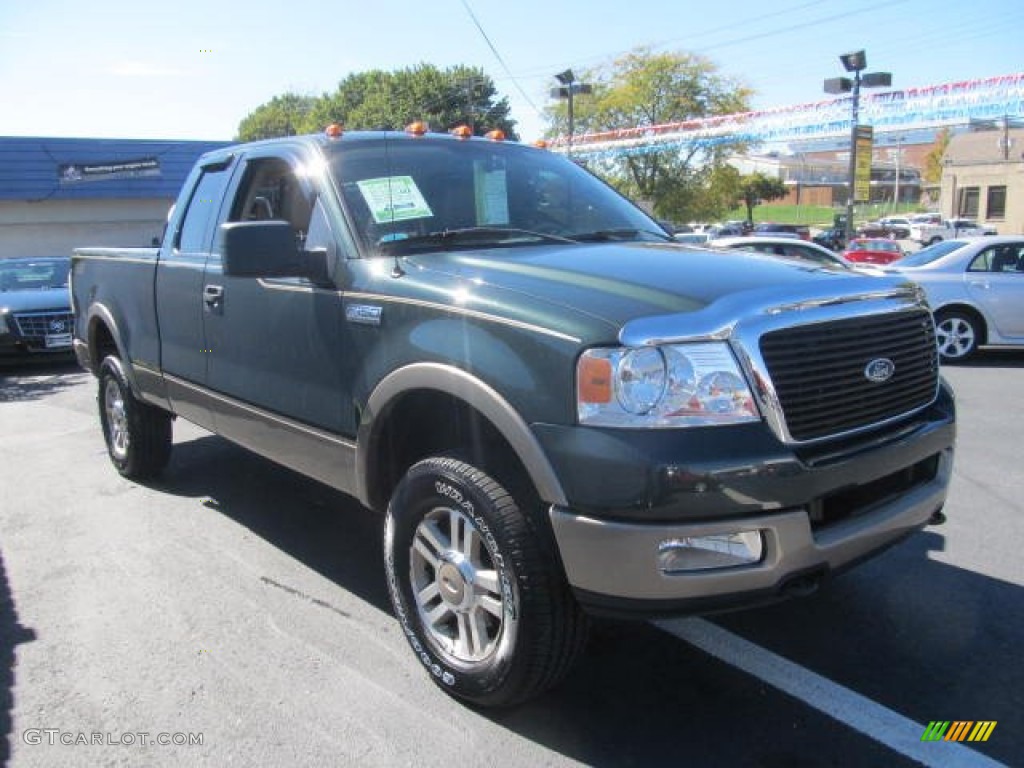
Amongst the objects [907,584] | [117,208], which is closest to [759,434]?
[907,584]

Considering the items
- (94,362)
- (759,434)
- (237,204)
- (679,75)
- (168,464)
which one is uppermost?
(679,75)

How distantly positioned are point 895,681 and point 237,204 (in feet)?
12.2

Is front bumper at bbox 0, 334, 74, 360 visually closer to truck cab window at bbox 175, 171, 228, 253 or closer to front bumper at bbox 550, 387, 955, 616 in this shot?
truck cab window at bbox 175, 171, 228, 253

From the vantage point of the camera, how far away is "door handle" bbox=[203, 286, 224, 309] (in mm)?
4328

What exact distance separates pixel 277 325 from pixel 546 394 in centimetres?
173

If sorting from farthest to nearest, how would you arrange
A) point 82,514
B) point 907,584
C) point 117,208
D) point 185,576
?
1. point 117,208
2. point 82,514
3. point 185,576
4. point 907,584

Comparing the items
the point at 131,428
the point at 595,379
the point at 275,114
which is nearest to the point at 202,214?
the point at 131,428

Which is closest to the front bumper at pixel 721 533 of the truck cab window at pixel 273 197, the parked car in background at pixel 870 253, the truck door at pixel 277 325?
the truck door at pixel 277 325

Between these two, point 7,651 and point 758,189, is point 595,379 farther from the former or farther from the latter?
point 758,189

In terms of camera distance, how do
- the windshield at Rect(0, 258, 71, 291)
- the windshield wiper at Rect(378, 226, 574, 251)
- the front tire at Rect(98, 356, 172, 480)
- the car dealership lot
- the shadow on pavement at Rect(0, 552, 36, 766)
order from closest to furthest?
the car dealership lot
the shadow on pavement at Rect(0, 552, 36, 766)
the windshield wiper at Rect(378, 226, 574, 251)
the front tire at Rect(98, 356, 172, 480)
the windshield at Rect(0, 258, 71, 291)

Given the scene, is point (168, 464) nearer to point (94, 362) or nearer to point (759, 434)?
point (94, 362)

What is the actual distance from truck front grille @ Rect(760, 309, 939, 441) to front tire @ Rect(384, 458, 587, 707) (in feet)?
2.91

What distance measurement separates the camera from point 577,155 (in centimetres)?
3097

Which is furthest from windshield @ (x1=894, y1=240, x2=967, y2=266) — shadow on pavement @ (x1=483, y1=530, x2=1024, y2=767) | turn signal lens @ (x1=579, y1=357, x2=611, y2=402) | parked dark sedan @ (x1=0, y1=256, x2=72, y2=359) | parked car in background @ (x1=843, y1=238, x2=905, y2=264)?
parked dark sedan @ (x1=0, y1=256, x2=72, y2=359)
